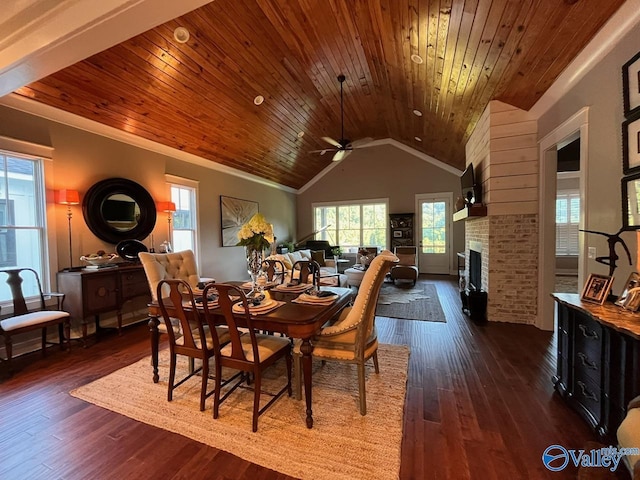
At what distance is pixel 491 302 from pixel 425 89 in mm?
3213

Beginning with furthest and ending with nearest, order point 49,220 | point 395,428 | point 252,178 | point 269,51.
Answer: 1. point 252,178
2. point 269,51
3. point 49,220
4. point 395,428

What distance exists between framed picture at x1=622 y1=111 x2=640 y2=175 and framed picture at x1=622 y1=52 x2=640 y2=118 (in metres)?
0.07

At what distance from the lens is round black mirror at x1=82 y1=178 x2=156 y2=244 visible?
12.9 ft

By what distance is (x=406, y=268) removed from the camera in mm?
6887

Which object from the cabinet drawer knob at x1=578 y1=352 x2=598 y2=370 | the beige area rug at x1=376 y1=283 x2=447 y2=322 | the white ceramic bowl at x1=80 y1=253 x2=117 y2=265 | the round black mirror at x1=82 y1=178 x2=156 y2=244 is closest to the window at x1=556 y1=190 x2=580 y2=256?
the beige area rug at x1=376 y1=283 x2=447 y2=322

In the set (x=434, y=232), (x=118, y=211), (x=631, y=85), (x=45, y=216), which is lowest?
(x=434, y=232)

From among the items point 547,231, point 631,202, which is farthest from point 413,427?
point 547,231

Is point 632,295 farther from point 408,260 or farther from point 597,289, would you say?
point 408,260

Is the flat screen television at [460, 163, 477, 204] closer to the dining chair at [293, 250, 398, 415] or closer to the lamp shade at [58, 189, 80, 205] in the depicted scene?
the dining chair at [293, 250, 398, 415]

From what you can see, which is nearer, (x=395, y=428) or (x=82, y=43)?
(x=82, y=43)

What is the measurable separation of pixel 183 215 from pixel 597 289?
5.84 metres

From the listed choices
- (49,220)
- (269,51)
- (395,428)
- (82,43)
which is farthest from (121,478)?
(269,51)

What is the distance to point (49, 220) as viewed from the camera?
3.51m

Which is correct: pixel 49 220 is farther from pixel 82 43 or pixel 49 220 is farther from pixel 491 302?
pixel 491 302
